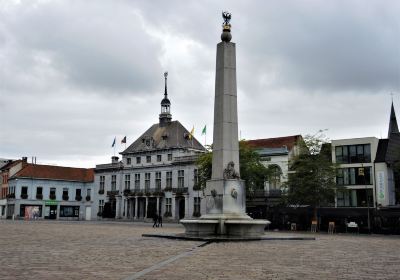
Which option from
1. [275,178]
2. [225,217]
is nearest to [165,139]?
[275,178]

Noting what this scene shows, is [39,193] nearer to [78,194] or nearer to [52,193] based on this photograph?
[52,193]

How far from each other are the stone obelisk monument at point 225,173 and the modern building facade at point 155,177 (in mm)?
43597

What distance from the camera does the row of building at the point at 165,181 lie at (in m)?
51.8

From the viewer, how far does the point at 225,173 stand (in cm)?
2495

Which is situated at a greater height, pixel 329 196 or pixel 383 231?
pixel 329 196

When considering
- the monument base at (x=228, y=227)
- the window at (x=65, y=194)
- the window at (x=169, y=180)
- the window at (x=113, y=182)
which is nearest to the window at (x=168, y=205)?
the window at (x=169, y=180)

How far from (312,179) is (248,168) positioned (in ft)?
23.1

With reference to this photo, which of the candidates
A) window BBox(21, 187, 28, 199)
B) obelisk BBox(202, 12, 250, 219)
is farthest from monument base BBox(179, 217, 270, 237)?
window BBox(21, 187, 28, 199)

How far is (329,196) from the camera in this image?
45.1m

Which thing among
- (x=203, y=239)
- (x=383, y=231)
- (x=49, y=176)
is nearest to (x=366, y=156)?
(x=383, y=231)

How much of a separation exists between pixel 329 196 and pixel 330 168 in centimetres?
263

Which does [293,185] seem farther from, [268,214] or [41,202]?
[41,202]

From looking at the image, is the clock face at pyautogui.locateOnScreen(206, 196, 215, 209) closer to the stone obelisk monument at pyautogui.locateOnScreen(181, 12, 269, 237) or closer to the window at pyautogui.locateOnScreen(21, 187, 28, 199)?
the stone obelisk monument at pyautogui.locateOnScreen(181, 12, 269, 237)

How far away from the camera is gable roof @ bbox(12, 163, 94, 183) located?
87.2 meters
